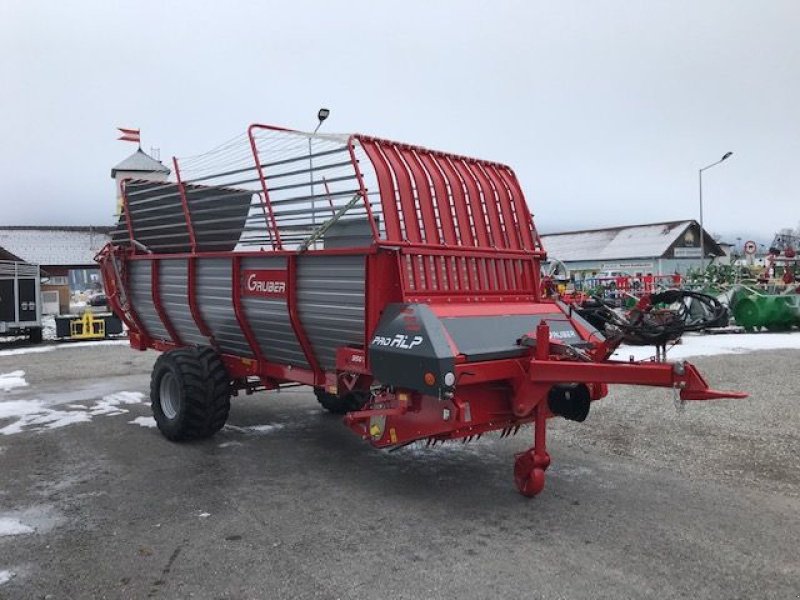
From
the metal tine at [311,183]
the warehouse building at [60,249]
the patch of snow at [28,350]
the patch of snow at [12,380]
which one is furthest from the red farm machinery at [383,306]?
the warehouse building at [60,249]

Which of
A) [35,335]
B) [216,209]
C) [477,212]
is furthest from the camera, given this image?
[35,335]

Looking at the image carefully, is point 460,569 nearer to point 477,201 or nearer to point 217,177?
point 477,201

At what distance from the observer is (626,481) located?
5.46 metres

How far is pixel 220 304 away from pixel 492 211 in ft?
8.61

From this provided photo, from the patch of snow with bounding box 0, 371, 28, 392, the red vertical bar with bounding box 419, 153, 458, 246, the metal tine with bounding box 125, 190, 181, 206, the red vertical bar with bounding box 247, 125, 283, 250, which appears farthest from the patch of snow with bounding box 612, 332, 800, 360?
the patch of snow with bounding box 0, 371, 28, 392

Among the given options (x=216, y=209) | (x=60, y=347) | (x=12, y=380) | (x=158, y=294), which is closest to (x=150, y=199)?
(x=158, y=294)

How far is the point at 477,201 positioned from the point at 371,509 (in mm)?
2655

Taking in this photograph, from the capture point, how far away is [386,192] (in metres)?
5.20

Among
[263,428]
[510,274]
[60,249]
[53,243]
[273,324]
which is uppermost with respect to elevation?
[53,243]

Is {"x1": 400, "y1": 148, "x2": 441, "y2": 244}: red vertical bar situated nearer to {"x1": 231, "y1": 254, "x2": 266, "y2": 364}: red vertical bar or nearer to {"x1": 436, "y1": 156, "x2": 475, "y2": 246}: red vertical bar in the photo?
{"x1": 436, "y1": 156, "x2": 475, "y2": 246}: red vertical bar

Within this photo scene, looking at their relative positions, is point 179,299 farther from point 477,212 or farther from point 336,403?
point 477,212

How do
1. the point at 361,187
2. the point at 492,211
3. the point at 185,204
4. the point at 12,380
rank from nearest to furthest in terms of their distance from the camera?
the point at 361,187 < the point at 492,211 < the point at 185,204 < the point at 12,380

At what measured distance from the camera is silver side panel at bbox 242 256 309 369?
575cm

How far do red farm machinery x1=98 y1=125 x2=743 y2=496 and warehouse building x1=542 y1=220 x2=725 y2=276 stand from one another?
37160 mm
